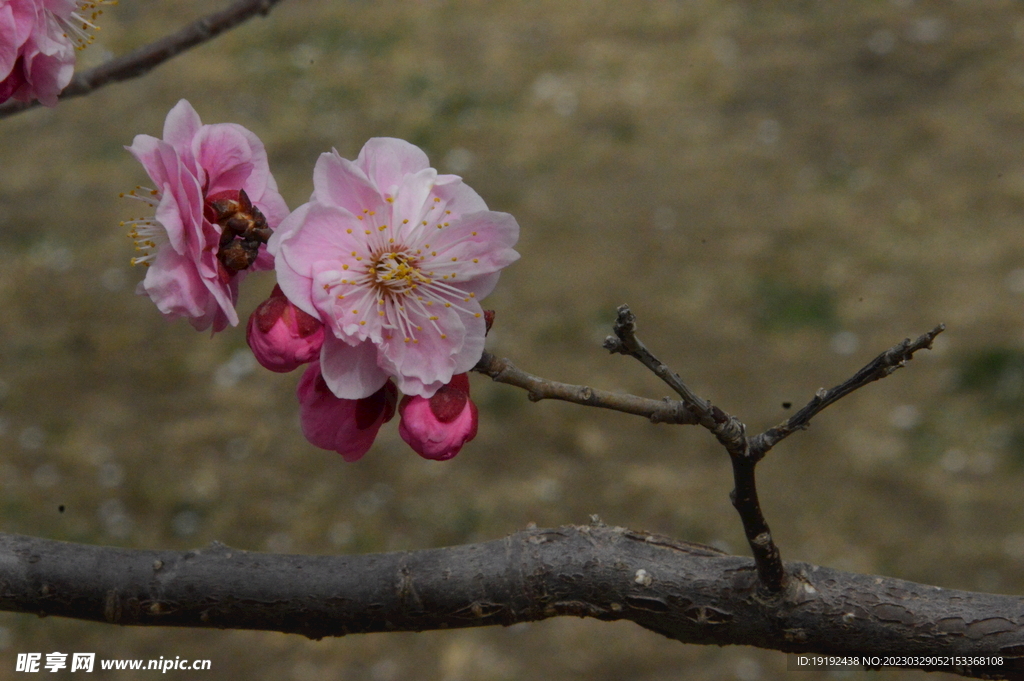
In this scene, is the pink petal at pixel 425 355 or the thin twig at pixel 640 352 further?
the pink petal at pixel 425 355

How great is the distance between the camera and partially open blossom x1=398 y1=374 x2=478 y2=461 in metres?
1.03

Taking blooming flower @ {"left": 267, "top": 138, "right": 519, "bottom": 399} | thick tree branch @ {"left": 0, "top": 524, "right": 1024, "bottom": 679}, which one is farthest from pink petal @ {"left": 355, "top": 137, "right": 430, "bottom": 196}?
thick tree branch @ {"left": 0, "top": 524, "right": 1024, "bottom": 679}

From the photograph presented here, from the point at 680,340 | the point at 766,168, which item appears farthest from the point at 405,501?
the point at 766,168

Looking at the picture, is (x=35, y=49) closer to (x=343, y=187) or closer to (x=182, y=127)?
(x=182, y=127)

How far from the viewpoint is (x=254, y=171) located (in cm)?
104

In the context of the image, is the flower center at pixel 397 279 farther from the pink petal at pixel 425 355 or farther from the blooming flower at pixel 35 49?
the blooming flower at pixel 35 49

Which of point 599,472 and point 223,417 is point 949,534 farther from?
point 223,417

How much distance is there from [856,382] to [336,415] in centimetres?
53

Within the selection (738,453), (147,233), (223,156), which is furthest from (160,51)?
(738,453)

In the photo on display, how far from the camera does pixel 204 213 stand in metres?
0.99

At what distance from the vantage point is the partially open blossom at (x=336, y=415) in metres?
1.07

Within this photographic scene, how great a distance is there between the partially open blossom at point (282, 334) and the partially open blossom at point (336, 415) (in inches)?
2.9

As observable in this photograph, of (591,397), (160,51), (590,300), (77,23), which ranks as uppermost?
(590,300)

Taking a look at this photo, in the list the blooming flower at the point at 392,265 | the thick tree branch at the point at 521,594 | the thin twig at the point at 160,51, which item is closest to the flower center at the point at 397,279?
the blooming flower at the point at 392,265
